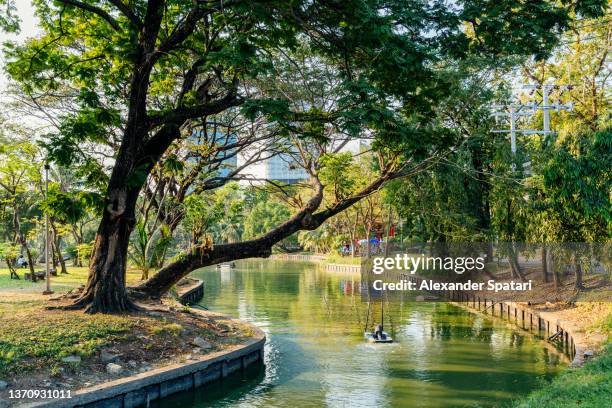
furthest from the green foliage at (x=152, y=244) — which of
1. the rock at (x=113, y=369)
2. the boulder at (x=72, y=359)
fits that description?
the boulder at (x=72, y=359)

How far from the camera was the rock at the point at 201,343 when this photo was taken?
511 inches

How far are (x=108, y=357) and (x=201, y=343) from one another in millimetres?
2503

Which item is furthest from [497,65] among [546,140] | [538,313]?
[538,313]

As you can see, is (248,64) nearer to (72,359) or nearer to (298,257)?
(72,359)

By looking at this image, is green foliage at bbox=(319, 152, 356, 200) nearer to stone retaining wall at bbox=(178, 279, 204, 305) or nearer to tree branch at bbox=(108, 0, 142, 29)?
tree branch at bbox=(108, 0, 142, 29)

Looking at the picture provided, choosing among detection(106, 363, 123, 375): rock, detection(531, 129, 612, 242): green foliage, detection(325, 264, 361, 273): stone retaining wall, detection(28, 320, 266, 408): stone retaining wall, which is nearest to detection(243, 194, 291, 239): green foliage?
detection(325, 264, 361, 273): stone retaining wall

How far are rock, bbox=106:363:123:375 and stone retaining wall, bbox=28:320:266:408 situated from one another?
26 cm

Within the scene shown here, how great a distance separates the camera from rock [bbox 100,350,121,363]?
429 inches

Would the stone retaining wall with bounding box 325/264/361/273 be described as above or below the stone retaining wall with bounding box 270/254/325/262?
below

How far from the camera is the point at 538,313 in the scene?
62.1 ft

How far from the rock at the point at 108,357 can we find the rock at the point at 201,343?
7.17 feet

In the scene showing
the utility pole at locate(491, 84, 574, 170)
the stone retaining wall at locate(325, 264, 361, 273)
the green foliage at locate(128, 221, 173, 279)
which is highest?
the utility pole at locate(491, 84, 574, 170)

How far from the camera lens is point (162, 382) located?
11141 mm

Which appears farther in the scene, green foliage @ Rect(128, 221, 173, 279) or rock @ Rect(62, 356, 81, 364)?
green foliage @ Rect(128, 221, 173, 279)
